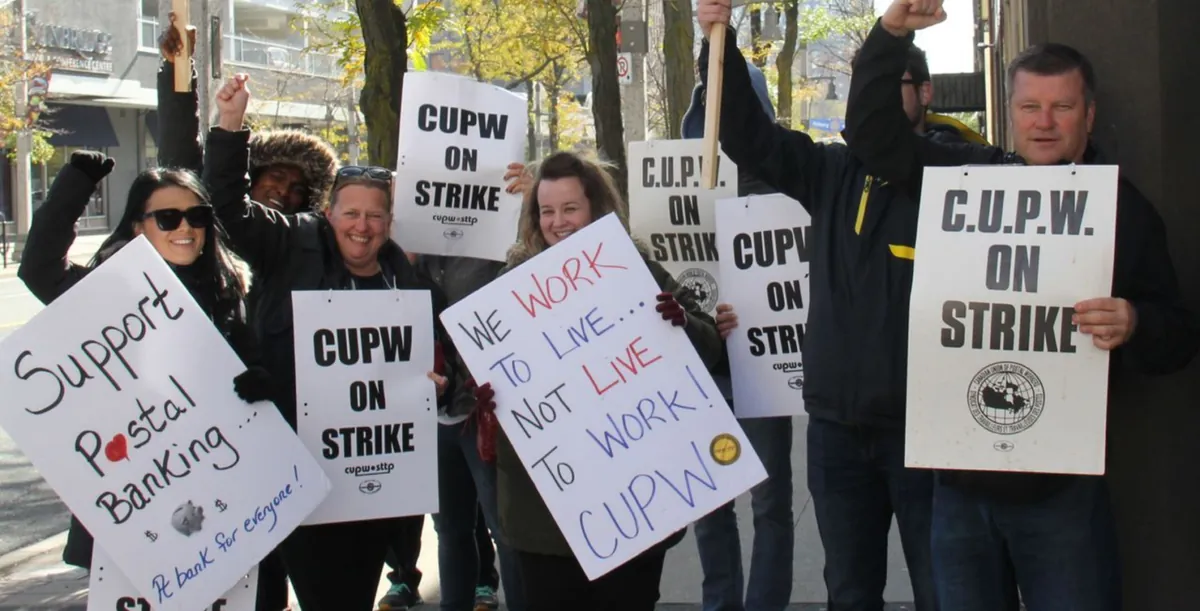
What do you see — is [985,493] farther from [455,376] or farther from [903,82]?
[455,376]

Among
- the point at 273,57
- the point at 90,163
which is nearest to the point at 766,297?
the point at 90,163

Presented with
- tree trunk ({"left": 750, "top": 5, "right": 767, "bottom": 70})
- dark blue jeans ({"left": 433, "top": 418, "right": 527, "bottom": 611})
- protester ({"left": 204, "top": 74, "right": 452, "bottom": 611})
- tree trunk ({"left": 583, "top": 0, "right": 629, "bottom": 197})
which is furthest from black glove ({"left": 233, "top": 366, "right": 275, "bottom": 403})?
tree trunk ({"left": 750, "top": 5, "right": 767, "bottom": 70})

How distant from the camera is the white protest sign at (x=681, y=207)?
16.8ft

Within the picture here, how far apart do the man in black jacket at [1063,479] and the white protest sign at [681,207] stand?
1891 mm

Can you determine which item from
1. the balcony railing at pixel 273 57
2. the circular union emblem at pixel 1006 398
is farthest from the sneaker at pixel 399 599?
the balcony railing at pixel 273 57

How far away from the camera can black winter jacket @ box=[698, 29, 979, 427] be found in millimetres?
3510

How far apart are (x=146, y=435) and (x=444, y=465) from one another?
1.57 m

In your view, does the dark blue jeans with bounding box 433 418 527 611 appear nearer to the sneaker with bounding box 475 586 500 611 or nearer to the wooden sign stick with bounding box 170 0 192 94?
the sneaker with bounding box 475 586 500 611

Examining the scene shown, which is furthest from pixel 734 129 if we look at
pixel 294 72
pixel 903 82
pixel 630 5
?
pixel 294 72

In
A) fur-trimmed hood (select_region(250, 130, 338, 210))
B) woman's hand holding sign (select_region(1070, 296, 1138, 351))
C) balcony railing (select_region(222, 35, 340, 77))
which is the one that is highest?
balcony railing (select_region(222, 35, 340, 77))

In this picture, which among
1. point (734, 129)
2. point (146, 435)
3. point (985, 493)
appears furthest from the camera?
point (734, 129)

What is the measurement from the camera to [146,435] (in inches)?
138

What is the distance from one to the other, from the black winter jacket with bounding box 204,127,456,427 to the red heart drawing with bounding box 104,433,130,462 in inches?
23.0

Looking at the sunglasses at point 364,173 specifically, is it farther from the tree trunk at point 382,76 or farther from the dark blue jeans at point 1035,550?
the tree trunk at point 382,76
